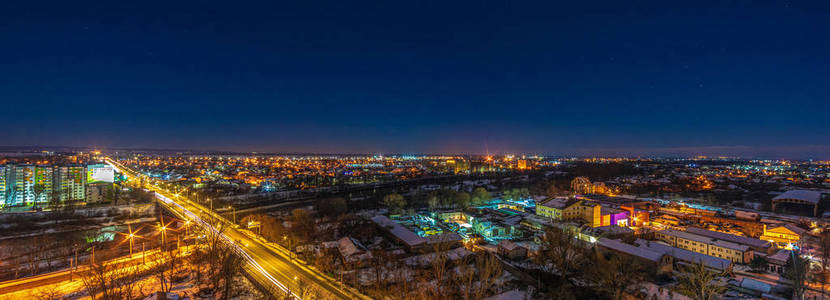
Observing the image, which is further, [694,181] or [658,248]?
[694,181]

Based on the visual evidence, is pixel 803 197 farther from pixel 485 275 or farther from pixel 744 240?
pixel 485 275

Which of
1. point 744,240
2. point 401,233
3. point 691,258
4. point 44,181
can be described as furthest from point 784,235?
point 44,181

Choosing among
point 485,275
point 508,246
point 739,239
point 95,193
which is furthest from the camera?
point 95,193

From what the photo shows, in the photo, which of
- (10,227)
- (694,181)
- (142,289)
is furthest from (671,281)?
(694,181)

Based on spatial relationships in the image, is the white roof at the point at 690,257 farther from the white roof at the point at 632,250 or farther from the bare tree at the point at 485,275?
the bare tree at the point at 485,275

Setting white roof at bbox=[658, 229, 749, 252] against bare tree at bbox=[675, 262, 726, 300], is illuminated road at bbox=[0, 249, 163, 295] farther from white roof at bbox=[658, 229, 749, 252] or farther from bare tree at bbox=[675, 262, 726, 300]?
white roof at bbox=[658, 229, 749, 252]

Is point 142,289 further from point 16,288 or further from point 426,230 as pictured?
point 426,230

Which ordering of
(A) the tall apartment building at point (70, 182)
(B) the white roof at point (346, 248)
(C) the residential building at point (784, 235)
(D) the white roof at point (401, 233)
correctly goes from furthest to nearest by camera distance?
(A) the tall apartment building at point (70, 182)
(C) the residential building at point (784, 235)
(D) the white roof at point (401, 233)
(B) the white roof at point (346, 248)

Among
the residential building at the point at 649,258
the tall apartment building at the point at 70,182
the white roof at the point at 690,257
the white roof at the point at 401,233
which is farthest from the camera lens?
the tall apartment building at the point at 70,182

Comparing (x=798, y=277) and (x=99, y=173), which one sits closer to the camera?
(x=798, y=277)

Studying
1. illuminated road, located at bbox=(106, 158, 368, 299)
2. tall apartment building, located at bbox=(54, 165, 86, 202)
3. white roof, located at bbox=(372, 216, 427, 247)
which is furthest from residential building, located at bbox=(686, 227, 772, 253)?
tall apartment building, located at bbox=(54, 165, 86, 202)

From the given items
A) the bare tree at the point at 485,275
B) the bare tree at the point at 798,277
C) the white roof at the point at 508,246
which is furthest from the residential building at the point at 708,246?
the bare tree at the point at 485,275
